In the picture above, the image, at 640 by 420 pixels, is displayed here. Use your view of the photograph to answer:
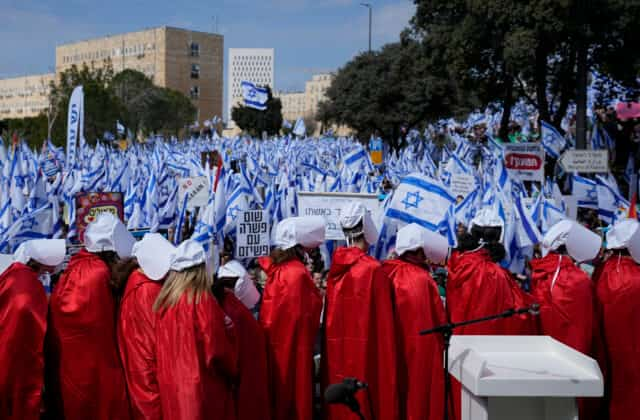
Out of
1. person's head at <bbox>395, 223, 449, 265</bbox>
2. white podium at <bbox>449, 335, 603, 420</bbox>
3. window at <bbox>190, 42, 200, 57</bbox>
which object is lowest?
white podium at <bbox>449, 335, 603, 420</bbox>

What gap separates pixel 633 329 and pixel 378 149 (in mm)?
16633

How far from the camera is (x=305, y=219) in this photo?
16.1ft

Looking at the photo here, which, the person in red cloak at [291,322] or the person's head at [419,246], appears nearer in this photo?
the person in red cloak at [291,322]

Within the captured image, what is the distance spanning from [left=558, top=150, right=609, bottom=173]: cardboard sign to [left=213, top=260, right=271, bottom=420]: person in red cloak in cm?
813

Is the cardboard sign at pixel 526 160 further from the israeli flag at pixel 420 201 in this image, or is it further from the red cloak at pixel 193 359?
the red cloak at pixel 193 359

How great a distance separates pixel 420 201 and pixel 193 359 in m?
3.72

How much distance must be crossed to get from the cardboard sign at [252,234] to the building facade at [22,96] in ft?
398

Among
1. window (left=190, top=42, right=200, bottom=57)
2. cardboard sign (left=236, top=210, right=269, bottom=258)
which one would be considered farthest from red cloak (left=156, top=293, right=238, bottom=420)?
window (left=190, top=42, right=200, bottom=57)

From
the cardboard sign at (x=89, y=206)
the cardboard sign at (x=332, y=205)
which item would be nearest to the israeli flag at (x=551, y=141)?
the cardboard sign at (x=332, y=205)

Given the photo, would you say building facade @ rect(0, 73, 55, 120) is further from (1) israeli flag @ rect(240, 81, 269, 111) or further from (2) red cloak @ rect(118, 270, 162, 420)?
(2) red cloak @ rect(118, 270, 162, 420)

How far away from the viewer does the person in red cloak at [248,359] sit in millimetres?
4566

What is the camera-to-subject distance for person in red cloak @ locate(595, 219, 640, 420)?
17.2 ft

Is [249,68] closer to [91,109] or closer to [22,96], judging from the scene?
[22,96]

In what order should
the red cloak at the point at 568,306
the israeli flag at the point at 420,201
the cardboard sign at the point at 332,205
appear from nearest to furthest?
the red cloak at the point at 568,306, the israeli flag at the point at 420,201, the cardboard sign at the point at 332,205
